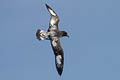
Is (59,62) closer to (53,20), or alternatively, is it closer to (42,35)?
(42,35)

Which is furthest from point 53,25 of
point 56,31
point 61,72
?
point 61,72

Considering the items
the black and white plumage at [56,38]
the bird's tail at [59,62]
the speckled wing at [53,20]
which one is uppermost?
the speckled wing at [53,20]

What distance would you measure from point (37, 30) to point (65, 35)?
2309 millimetres

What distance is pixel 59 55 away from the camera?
45.1 meters

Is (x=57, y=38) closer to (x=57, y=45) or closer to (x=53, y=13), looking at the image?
(x=57, y=45)

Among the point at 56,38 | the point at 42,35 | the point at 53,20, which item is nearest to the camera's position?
the point at 42,35

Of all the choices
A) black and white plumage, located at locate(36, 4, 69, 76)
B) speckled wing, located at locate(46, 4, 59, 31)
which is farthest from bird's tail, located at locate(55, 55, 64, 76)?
speckled wing, located at locate(46, 4, 59, 31)

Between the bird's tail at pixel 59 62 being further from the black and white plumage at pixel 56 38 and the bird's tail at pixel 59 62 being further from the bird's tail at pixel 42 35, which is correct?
the bird's tail at pixel 42 35

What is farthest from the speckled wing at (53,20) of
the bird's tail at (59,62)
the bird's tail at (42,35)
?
the bird's tail at (59,62)

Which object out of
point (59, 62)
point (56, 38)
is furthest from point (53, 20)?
point (59, 62)

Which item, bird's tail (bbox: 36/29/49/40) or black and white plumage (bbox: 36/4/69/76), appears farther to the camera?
black and white plumage (bbox: 36/4/69/76)

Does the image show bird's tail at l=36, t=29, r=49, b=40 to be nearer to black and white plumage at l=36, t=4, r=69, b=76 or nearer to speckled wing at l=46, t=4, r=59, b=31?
black and white plumage at l=36, t=4, r=69, b=76

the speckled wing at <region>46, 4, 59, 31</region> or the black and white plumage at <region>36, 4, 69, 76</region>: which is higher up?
the speckled wing at <region>46, 4, 59, 31</region>

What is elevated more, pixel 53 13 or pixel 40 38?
pixel 53 13
